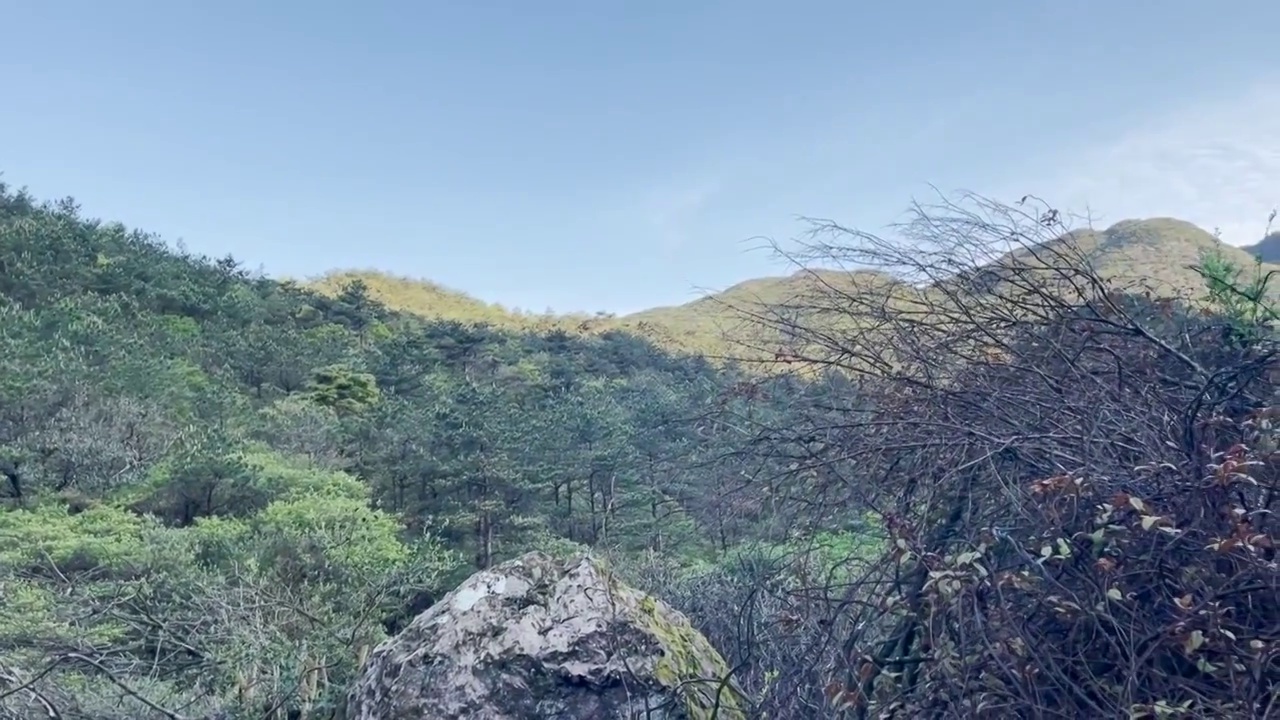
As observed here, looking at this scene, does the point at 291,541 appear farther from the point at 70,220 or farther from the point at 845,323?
the point at 70,220

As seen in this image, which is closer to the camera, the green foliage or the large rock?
the green foliage

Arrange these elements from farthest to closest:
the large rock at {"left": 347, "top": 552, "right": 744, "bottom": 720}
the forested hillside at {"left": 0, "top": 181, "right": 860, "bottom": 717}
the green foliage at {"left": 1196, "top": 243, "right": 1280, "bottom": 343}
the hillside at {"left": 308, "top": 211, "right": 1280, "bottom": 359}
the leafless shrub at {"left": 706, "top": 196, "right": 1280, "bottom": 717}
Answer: the forested hillside at {"left": 0, "top": 181, "right": 860, "bottom": 717}
the large rock at {"left": 347, "top": 552, "right": 744, "bottom": 720}
the hillside at {"left": 308, "top": 211, "right": 1280, "bottom": 359}
the green foliage at {"left": 1196, "top": 243, "right": 1280, "bottom": 343}
the leafless shrub at {"left": 706, "top": 196, "right": 1280, "bottom": 717}

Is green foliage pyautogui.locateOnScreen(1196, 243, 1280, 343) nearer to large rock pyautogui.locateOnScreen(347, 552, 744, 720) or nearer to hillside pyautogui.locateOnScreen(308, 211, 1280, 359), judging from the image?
hillside pyautogui.locateOnScreen(308, 211, 1280, 359)

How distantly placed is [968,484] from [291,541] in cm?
838

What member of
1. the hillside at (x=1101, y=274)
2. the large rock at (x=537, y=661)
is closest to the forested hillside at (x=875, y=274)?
the hillside at (x=1101, y=274)

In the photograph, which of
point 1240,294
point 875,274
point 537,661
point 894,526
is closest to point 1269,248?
point 1240,294

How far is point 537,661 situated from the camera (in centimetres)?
282

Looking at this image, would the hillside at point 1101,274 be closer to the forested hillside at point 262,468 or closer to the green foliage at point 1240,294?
the green foliage at point 1240,294

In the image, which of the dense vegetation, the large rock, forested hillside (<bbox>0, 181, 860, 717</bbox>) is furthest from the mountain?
the large rock

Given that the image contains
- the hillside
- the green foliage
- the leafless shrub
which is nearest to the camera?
the leafless shrub

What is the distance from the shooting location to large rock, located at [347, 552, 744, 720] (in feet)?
9.10

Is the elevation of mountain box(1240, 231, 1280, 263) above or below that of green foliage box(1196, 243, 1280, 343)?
above

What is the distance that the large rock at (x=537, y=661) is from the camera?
2.77m

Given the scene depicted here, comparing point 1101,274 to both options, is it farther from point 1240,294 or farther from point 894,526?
point 894,526
